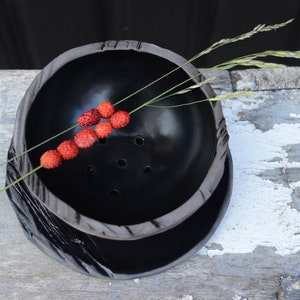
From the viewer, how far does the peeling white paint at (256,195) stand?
1.14 m

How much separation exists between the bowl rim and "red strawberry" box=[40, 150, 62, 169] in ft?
0.15

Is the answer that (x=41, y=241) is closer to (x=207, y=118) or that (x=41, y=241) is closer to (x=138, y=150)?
(x=138, y=150)

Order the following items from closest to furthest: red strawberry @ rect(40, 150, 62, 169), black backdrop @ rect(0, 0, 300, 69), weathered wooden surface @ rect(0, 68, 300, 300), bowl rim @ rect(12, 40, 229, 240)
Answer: bowl rim @ rect(12, 40, 229, 240) → red strawberry @ rect(40, 150, 62, 169) → weathered wooden surface @ rect(0, 68, 300, 300) → black backdrop @ rect(0, 0, 300, 69)

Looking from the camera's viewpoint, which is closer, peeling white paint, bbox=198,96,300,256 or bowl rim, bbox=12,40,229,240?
bowl rim, bbox=12,40,229,240

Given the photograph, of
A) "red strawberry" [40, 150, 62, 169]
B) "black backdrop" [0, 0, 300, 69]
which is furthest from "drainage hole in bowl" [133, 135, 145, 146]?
"black backdrop" [0, 0, 300, 69]

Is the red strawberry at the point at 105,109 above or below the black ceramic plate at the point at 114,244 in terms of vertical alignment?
above

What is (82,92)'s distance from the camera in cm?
111

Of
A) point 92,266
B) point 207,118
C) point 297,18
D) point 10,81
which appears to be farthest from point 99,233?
point 297,18

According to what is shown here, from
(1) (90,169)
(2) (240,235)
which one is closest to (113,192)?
(1) (90,169)

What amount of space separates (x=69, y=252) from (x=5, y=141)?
1.11 feet

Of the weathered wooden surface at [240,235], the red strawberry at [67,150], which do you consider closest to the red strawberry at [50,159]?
the red strawberry at [67,150]

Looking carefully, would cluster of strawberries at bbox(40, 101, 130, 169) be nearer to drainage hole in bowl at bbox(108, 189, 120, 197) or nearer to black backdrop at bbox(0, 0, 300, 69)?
drainage hole in bowl at bbox(108, 189, 120, 197)

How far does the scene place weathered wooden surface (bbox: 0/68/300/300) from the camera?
109 centimetres

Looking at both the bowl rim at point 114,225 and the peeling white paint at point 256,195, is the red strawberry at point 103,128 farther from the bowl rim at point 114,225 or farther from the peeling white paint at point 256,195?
the peeling white paint at point 256,195
